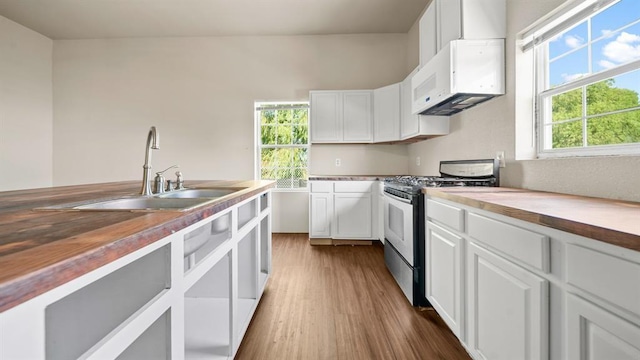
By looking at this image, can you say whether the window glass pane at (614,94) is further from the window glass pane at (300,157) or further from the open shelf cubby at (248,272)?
the window glass pane at (300,157)

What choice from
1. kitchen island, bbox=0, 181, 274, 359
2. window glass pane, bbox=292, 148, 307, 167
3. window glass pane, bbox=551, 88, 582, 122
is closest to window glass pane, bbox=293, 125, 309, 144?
window glass pane, bbox=292, 148, 307, 167

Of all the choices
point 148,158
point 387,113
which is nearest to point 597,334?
point 148,158

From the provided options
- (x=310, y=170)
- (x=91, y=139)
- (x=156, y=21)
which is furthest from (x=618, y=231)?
(x=91, y=139)

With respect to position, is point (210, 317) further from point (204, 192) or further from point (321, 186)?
point (321, 186)

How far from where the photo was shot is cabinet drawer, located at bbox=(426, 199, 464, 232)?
4.52ft

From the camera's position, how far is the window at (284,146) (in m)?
4.11

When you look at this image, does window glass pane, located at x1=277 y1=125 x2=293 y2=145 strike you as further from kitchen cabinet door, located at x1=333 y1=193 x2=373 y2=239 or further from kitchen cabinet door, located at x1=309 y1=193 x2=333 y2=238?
kitchen cabinet door, located at x1=333 y1=193 x2=373 y2=239

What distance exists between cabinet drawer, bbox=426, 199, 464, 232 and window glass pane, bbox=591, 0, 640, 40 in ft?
3.79

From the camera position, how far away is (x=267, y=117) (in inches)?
162

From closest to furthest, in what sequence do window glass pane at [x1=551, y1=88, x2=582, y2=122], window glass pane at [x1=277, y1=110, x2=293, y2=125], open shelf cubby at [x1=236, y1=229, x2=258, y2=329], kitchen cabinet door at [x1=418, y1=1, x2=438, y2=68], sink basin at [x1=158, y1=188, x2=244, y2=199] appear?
window glass pane at [x1=551, y1=88, x2=582, y2=122] < sink basin at [x1=158, y1=188, x2=244, y2=199] < open shelf cubby at [x1=236, y1=229, x2=258, y2=329] < kitchen cabinet door at [x1=418, y1=1, x2=438, y2=68] < window glass pane at [x1=277, y1=110, x2=293, y2=125]

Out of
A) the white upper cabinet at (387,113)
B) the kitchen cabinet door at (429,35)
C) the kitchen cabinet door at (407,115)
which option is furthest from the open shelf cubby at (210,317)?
the white upper cabinet at (387,113)

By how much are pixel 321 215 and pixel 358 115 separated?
56.5 inches

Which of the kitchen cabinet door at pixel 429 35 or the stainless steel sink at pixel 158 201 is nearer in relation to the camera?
the stainless steel sink at pixel 158 201

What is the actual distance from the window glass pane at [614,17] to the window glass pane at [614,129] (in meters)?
0.43
